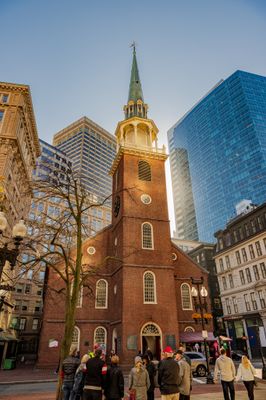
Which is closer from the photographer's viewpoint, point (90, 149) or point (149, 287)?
point (149, 287)

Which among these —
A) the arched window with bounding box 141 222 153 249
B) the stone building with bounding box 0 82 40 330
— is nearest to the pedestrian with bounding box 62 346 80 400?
the arched window with bounding box 141 222 153 249

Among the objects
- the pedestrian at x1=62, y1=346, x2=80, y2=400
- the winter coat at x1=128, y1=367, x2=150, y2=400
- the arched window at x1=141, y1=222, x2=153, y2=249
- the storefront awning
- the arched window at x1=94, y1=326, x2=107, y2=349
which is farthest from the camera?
the arched window at x1=141, y1=222, x2=153, y2=249

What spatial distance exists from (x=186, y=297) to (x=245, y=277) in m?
16.7

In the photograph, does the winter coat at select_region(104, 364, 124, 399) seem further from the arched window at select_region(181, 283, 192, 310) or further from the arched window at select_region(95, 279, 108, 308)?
the arched window at select_region(181, 283, 192, 310)

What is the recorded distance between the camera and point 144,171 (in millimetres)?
30312

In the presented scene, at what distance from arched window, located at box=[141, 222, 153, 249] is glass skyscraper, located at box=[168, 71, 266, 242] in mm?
64660

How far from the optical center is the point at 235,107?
4063 inches

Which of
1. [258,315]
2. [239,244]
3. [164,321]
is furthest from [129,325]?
[239,244]

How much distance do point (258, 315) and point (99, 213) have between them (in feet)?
220

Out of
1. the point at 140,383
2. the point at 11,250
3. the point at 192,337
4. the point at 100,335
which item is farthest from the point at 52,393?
the point at 192,337

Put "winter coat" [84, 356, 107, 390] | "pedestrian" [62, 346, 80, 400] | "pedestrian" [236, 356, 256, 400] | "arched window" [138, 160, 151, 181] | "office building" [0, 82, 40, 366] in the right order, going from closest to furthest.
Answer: "winter coat" [84, 356, 107, 390] → "pedestrian" [62, 346, 80, 400] → "pedestrian" [236, 356, 256, 400] → "arched window" [138, 160, 151, 181] → "office building" [0, 82, 40, 366]

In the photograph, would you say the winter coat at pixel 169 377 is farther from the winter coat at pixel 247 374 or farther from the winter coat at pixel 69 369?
the winter coat at pixel 247 374

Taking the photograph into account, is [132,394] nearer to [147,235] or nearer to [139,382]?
[139,382]

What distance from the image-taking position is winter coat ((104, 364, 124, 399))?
6.44 metres
